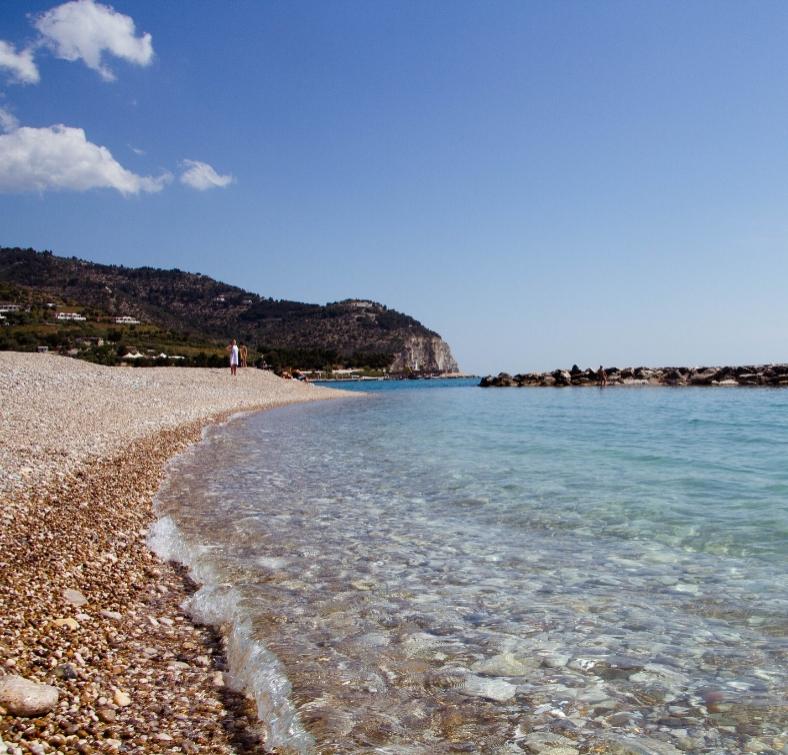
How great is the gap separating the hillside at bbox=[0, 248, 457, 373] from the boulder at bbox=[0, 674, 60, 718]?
58.7 meters

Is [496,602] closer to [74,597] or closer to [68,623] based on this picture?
[68,623]

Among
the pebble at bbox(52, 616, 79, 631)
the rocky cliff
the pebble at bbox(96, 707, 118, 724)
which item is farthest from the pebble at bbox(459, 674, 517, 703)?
the rocky cliff

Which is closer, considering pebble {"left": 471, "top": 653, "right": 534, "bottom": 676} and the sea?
the sea

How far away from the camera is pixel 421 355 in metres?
180

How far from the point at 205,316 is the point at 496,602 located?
13696 centimetres

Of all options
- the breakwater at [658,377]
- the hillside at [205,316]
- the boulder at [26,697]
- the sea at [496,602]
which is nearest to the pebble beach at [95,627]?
the boulder at [26,697]

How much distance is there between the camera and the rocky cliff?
16538 cm

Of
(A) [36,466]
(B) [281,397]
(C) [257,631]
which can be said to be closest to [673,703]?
(C) [257,631]

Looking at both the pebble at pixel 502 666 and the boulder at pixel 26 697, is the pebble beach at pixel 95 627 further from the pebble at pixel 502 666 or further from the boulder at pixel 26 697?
the pebble at pixel 502 666

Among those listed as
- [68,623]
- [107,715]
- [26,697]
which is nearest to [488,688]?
[107,715]

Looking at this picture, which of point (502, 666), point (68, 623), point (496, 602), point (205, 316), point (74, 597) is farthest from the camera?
point (205, 316)

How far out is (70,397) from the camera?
63.0 feet

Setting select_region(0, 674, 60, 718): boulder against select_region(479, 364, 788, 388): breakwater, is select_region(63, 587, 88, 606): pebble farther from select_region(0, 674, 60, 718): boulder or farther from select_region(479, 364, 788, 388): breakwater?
select_region(479, 364, 788, 388): breakwater

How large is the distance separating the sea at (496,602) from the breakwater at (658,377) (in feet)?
170
